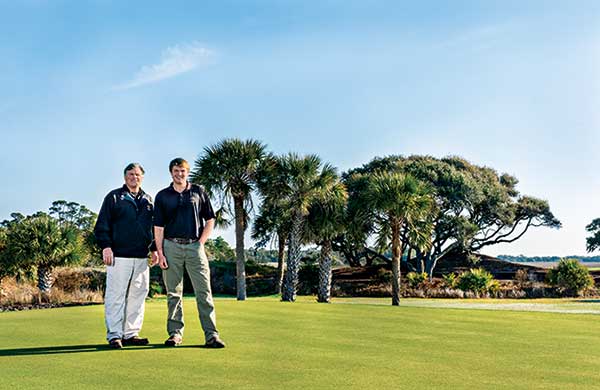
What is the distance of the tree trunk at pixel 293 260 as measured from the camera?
27391mm

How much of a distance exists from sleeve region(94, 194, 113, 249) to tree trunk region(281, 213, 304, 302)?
20.4 metres

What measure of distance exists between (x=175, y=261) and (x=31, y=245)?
62.4 feet

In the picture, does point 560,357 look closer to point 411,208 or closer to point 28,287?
point 411,208

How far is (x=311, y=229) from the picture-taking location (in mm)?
28203

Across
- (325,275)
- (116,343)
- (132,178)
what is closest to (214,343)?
(116,343)

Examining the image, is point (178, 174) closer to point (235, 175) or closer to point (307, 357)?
point (307, 357)

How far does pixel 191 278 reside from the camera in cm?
714

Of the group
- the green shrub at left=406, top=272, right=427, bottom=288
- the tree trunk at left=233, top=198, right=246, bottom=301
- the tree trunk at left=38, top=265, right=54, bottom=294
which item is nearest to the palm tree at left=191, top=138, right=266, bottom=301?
the tree trunk at left=233, top=198, right=246, bottom=301

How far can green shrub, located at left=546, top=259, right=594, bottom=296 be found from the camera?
33562 millimetres

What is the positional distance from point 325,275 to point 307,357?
22579 millimetres

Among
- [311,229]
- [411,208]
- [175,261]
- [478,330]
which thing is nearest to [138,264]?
[175,261]

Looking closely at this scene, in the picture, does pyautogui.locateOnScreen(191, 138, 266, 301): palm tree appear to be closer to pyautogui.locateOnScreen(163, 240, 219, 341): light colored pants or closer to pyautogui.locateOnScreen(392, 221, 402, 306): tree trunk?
pyautogui.locateOnScreen(392, 221, 402, 306): tree trunk

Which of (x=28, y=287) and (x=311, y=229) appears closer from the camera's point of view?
(x=28, y=287)

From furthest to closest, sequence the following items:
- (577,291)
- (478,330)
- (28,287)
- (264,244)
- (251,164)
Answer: (264,244) → (577,291) → (251,164) → (28,287) → (478,330)
